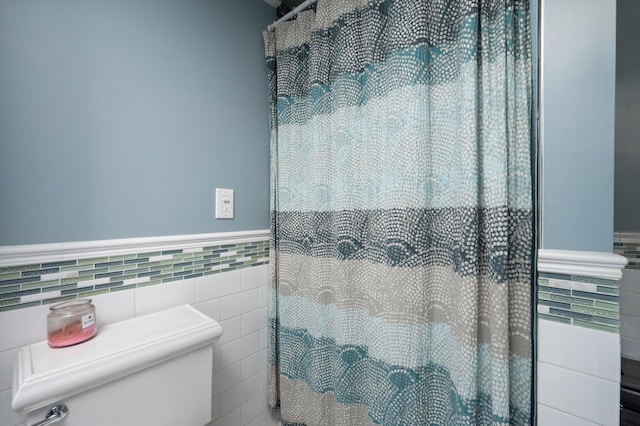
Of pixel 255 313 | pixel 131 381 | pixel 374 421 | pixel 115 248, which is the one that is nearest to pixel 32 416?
pixel 131 381

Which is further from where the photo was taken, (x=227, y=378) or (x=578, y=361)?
(x=227, y=378)

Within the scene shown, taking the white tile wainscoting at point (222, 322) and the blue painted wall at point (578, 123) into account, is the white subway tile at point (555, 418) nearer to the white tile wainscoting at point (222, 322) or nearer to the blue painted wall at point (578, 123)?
the blue painted wall at point (578, 123)

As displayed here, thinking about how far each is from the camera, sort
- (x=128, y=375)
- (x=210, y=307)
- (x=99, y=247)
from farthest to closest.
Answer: (x=210, y=307)
(x=99, y=247)
(x=128, y=375)

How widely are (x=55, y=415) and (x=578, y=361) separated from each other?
1232 millimetres

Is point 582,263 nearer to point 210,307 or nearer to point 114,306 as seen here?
point 210,307

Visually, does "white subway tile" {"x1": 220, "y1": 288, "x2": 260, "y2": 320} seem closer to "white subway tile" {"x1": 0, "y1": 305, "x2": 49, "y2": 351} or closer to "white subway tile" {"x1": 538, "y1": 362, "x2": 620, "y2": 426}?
"white subway tile" {"x1": 0, "y1": 305, "x2": 49, "y2": 351}

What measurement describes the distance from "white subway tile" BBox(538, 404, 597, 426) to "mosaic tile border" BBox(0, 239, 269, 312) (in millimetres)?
1127

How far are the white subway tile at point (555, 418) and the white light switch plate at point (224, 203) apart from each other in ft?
3.95

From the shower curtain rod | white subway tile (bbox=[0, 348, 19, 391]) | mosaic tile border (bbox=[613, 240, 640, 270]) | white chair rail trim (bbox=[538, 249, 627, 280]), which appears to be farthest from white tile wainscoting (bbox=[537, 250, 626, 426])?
white subway tile (bbox=[0, 348, 19, 391])

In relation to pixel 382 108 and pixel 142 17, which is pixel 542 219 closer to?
pixel 382 108

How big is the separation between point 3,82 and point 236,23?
86cm

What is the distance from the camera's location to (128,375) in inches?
26.0

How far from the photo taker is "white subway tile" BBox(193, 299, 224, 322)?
1035mm

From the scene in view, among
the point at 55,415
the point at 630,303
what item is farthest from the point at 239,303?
the point at 630,303
